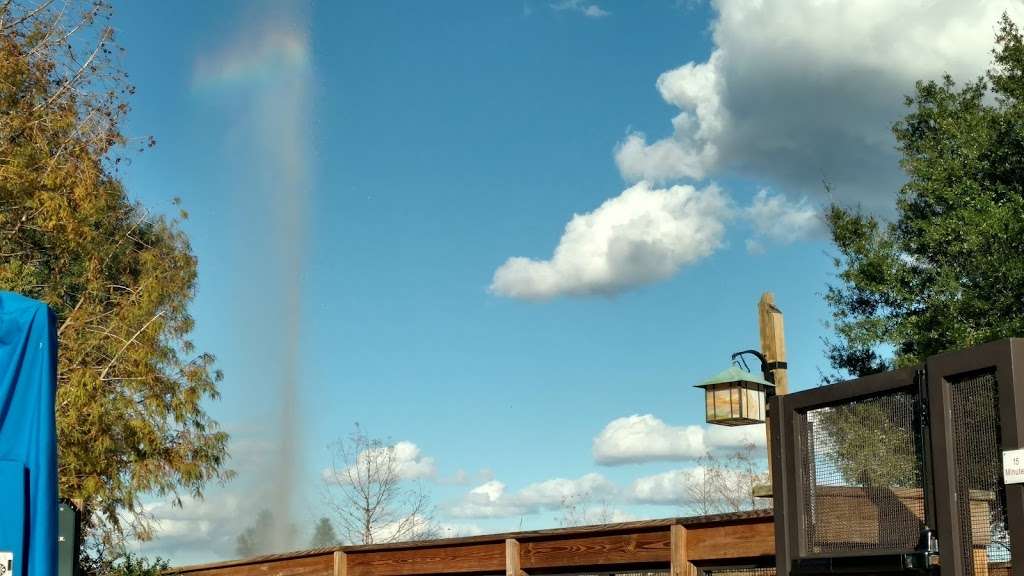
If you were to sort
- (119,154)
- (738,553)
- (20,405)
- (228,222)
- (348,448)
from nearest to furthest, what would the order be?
(20,405) → (738,553) → (119,154) → (348,448) → (228,222)

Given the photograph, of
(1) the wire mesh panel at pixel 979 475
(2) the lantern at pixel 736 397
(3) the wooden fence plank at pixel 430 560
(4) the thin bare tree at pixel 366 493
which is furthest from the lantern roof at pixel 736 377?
(4) the thin bare tree at pixel 366 493

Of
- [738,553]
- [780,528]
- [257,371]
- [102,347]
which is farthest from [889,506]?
[257,371]

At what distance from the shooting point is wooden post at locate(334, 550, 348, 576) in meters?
7.06

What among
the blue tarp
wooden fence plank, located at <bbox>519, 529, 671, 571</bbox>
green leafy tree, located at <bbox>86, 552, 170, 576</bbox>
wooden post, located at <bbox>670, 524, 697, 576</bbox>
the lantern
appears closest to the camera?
the blue tarp

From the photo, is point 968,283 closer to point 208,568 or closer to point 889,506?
point 208,568

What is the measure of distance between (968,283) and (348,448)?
1330 centimetres

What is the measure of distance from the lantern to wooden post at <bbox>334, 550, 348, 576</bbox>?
3060 mm

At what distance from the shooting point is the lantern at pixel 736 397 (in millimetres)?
8398

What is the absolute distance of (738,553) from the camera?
4855mm

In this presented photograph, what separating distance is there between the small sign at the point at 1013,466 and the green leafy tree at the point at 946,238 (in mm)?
11675

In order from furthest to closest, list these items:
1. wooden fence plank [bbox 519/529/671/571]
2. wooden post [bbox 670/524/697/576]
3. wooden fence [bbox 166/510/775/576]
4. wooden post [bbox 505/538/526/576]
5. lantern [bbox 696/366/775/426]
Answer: lantern [bbox 696/366/775/426] < wooden post [bbox 505/538/526/576] < wooden fence plank [bbox 519/529/671/571] < wooden post [bbox 670/524/697/576] < wooden fence [bbox 166/510/775/576]

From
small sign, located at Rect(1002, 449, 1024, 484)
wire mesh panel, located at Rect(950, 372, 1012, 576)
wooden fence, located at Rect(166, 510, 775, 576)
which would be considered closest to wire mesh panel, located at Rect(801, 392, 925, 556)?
wire mesh panel, located at Rect(950, 372, 1012, 576)

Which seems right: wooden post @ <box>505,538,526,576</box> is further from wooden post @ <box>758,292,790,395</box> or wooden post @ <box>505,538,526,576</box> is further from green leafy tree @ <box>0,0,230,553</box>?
green leafy tree @ <box>0,0,230,553</box>

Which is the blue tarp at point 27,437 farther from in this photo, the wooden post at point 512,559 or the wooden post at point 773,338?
the wooden post at point 773,338
